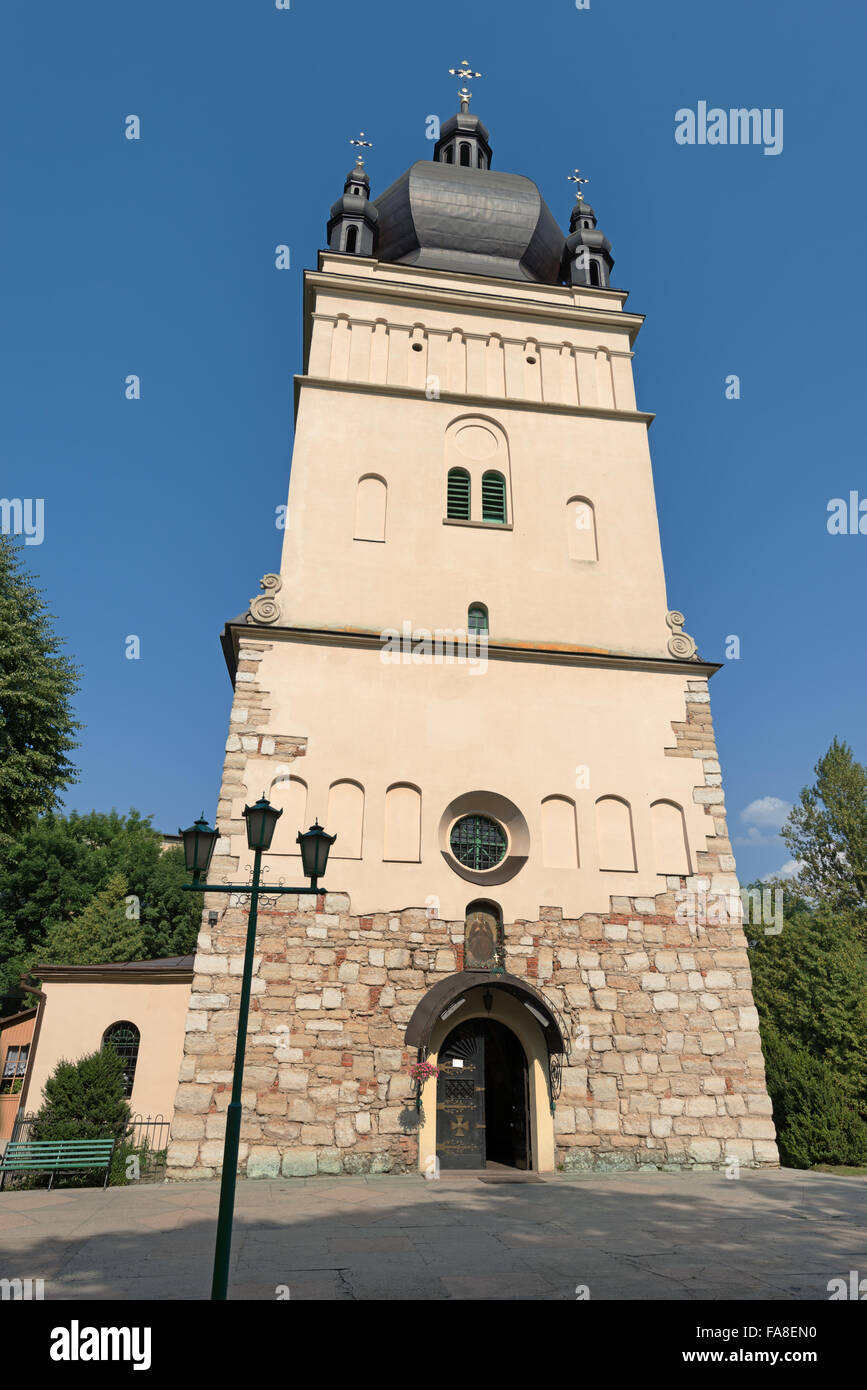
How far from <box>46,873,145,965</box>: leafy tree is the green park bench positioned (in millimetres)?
21230

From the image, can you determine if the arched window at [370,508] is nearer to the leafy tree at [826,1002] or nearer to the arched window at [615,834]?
the arched window at [615,834]

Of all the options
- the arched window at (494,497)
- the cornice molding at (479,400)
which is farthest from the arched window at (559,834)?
the cornice molding at (479,400)

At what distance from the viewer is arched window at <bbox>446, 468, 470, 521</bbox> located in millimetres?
16656

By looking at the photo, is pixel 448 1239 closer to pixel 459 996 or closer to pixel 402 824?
pixel 459 996

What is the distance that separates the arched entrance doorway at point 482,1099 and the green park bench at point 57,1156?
189 inches

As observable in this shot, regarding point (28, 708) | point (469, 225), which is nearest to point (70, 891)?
point (28, 708)

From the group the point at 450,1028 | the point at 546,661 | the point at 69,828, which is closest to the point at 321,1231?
the point at 450,1028

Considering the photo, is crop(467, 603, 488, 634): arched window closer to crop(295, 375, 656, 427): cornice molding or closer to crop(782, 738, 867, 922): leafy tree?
crop(295, 375, 656, 427): cornice molding

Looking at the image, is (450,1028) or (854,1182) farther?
Answer: (450,1028)

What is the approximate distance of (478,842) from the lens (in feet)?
45.3

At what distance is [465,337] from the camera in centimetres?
1853

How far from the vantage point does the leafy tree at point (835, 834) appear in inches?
1202
